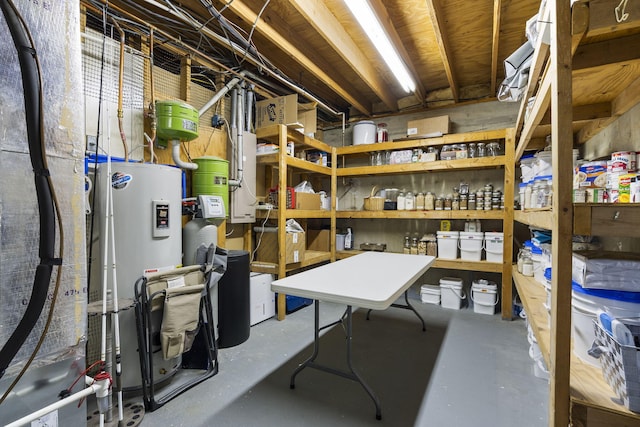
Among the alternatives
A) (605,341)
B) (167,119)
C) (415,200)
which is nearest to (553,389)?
(605,341)

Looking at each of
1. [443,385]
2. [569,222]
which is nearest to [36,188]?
[569,222]

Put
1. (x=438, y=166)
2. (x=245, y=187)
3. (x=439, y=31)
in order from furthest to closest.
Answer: (x=438, y=166)
(x=245, y=187)
(x=439, y=31)

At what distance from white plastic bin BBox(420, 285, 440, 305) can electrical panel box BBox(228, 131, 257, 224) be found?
2374 millimetres

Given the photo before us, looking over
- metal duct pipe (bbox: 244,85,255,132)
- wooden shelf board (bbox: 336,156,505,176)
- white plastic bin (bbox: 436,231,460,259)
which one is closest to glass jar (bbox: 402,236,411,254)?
white plastic bin (bbox: 436,231,460,259)

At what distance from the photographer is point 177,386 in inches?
75.9

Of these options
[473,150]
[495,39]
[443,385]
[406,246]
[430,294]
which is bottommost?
Answer: [443,385]

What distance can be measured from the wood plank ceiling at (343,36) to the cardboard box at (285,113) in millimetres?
226

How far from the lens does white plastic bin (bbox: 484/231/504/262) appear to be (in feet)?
10.8

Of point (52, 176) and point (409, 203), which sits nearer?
point (52, 176)

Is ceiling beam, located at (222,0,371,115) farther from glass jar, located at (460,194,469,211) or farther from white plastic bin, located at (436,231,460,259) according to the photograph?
white plastic bin, located at (436,231,460,259)

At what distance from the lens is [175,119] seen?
6.97ft

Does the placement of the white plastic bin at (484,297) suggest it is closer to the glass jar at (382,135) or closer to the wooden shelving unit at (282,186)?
the wooden shelving unit at (282,186)

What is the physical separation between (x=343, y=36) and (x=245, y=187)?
173cm

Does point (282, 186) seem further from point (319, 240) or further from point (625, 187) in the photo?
point (625, 187)
